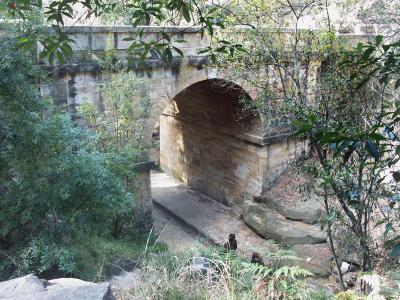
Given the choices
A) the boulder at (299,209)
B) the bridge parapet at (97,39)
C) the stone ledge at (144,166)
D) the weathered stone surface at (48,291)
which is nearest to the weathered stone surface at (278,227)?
the boulder at (299,209)

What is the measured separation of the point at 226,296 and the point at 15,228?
3.98m

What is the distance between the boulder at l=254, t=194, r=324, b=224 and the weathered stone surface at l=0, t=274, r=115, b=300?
28.7ft

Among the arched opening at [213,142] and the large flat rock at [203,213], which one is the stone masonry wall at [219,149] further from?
the large flat rock at [203,213]

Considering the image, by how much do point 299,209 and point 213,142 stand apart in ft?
12.6

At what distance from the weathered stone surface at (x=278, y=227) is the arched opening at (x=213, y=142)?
0.80 meters

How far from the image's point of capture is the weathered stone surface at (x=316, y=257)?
29.4 feet

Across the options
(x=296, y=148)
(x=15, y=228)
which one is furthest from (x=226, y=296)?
(x=296, y=148)

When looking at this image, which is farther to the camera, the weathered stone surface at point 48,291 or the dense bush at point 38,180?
the dense bush at point 38,180

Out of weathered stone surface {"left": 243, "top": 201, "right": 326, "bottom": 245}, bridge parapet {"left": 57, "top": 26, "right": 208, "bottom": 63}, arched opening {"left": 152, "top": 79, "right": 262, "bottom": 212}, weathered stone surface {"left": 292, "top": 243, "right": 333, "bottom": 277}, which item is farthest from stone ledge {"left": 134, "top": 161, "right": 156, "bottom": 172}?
weathered stone surface {"left": 292, "top": 243, "right": 333, "bottom": 277}

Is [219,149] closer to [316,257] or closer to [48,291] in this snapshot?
[316,257]

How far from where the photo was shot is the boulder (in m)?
11.3

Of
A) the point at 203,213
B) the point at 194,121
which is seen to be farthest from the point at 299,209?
the point at 194,121

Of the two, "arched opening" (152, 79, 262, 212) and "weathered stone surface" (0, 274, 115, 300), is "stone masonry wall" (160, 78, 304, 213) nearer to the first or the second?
"arched opening" (152, 79, 262, 212)

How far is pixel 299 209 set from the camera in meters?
11.6
